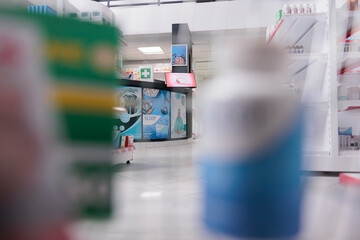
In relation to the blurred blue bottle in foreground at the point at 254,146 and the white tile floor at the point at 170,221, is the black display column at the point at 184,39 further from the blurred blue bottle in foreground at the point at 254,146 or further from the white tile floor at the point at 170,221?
the blurred blue bottle in foreground at the point at 254,146

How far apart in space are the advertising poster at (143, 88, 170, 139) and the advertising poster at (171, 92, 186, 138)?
182 mm

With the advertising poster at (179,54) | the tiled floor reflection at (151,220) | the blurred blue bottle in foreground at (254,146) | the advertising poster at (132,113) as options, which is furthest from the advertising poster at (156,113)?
the blurred blue bottle in foreground at (254,146)

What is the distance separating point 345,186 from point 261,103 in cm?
107

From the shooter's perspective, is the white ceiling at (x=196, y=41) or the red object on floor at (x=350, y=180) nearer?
the white ceiling at (x=196, y=41)

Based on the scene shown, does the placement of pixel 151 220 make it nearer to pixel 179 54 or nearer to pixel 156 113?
pixel 156 113

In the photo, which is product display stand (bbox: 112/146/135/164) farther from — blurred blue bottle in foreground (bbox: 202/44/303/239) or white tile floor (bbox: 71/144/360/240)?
blurred blue bottle in foreground (bbox: 202/44/303/239)

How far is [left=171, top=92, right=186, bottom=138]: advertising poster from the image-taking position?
5812 millimetres

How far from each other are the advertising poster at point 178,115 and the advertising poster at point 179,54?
3.00 feet

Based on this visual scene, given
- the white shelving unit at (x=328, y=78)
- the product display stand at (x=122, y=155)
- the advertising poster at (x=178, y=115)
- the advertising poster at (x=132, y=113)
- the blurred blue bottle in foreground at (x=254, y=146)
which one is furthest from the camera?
the advertising poster at (x=178, y=115)

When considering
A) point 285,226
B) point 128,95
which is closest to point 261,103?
point 285,226

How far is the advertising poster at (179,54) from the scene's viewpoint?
6.50m

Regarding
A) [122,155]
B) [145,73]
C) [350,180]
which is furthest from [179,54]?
[350,180]

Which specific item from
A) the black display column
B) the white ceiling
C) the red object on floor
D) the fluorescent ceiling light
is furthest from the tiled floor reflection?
the fluorescent ceiling light

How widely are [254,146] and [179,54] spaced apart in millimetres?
6378
